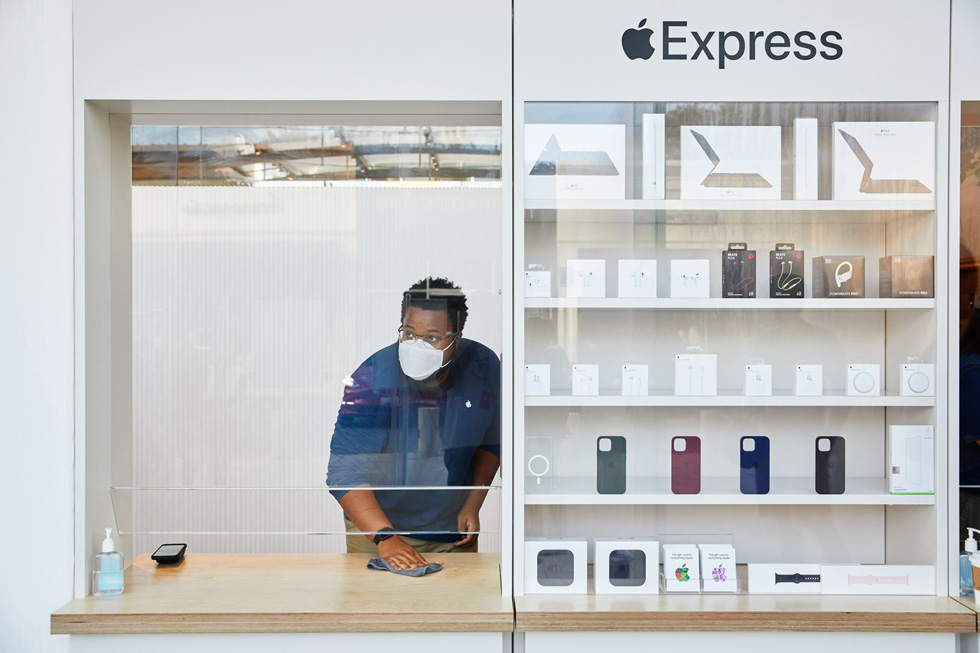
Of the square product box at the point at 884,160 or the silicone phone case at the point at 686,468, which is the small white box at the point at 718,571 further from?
the square product box at the point at 884,160

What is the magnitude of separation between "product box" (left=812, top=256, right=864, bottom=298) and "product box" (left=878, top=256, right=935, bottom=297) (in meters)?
0.09

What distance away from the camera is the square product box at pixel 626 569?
2357mm

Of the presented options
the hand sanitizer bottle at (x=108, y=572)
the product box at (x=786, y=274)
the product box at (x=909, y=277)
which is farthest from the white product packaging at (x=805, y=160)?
the hand sanitizer bottle at (x=108, y=572)

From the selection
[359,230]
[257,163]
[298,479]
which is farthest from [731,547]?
[257,163]

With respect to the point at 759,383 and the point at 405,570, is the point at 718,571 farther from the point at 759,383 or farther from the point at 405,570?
the point at 405,570

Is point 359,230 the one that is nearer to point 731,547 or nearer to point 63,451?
point 63,451

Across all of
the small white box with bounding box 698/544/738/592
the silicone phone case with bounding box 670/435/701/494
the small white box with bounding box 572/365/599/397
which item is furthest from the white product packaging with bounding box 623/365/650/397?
the small white box with bounding box 698/544/738/592

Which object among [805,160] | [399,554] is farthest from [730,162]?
[399,554]

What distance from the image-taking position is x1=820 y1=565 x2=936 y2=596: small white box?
2.35 metres

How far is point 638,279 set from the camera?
2383 mm

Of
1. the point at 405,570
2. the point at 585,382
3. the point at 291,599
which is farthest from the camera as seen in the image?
the point at 405,570

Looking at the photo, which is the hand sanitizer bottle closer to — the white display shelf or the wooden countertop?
the wooden countertop

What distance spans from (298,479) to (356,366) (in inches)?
17.5
